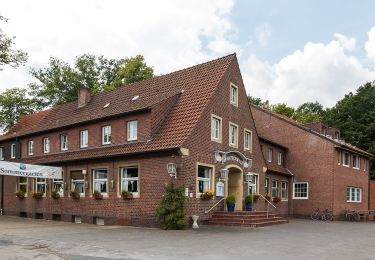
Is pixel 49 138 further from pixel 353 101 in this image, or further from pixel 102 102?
pixel 353 101

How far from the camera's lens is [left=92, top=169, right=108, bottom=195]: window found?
1001 inches

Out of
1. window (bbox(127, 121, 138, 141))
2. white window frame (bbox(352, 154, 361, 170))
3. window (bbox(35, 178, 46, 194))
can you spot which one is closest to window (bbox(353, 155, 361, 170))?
white window frame (bbox(352, 154, 361, 170))

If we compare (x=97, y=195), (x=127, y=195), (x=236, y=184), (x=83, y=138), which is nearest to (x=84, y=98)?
(x=83, y=138)

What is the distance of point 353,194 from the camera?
37875 millimetres

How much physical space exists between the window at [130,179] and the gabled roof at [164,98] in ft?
6.32

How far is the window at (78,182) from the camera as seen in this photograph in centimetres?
2691

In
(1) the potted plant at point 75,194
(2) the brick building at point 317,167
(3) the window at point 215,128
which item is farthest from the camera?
(2) the brick building at point 317,167

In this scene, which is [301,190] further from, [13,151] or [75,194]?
[13,151]

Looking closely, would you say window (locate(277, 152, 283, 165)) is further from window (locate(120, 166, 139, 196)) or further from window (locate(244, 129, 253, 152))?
window (locate(120, 166, 139, 196))

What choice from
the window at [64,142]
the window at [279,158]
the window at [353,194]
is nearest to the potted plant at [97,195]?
the window at [64,142]

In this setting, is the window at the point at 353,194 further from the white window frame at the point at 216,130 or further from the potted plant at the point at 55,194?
the potted plant at the point at 55,194

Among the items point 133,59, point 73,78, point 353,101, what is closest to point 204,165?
point 133,59

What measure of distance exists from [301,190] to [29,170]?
21218mm

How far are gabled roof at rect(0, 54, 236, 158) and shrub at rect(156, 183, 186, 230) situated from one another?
227 centimetres
